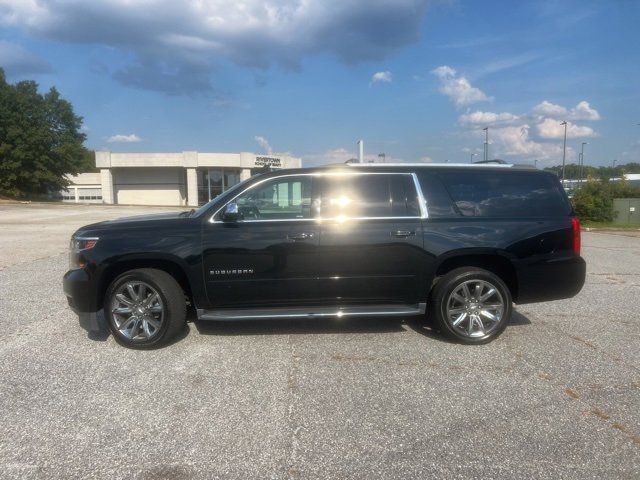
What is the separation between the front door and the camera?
4836 mm

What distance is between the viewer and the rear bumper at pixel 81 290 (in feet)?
15.8

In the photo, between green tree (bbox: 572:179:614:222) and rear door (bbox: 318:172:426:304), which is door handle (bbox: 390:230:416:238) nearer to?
rear door (bbox: 318:172:426:304)

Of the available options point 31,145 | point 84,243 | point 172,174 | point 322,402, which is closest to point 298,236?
point 322,402

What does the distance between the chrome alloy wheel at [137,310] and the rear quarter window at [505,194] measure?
328 cm

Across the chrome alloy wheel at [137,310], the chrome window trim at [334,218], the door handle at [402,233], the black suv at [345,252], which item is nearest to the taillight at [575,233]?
the black suv at [345,252]

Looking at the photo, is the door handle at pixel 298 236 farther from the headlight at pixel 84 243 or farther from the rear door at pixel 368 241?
the headlight at pixel 84 243

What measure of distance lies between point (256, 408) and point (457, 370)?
1876 millimetres

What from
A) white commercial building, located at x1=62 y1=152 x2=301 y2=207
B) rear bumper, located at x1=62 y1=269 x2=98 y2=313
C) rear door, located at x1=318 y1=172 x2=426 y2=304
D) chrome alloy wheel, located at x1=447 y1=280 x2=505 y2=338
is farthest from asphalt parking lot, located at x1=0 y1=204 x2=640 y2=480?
white commercial building, located at x1=62 y1=152 x2=301 y2=207

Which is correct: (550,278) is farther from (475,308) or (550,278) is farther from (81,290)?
(81,290)

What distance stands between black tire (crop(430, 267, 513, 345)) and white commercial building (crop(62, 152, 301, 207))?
1691 inches

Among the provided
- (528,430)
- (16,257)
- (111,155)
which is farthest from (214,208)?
(111,155)

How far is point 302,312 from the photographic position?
16.1 ft

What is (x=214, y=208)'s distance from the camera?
4.96 metres

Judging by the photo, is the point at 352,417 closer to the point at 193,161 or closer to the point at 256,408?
the point at 256,408
